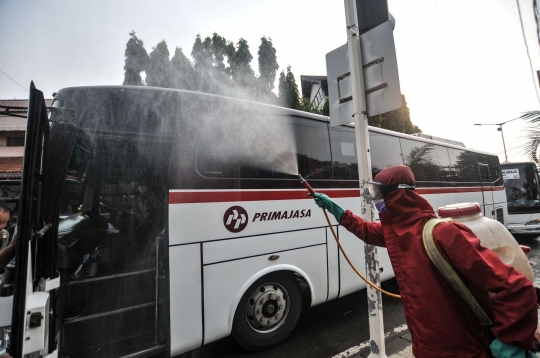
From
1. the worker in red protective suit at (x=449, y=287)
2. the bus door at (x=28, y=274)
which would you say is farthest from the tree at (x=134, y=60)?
the worker in red protective suit at (x=449, y=287)

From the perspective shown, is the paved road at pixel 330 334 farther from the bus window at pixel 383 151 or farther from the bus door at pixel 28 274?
the bus window at pixel 383 151

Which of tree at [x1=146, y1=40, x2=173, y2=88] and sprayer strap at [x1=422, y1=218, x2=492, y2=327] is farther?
tree at [x1=146, y1=40, x2=173, y2=88]

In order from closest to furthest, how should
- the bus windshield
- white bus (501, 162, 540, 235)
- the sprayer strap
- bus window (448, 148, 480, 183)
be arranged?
the sprayer strap → bus window (448, 148, 480, 183) → white bus (501, 162, 540, 235) → the bus windshield

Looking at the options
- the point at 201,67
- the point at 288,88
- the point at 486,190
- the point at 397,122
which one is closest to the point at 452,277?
the point at 201,67

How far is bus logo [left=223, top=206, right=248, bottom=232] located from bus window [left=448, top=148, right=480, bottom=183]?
636cm

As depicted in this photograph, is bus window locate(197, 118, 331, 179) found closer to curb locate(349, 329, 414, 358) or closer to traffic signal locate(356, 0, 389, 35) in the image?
traffic signal locate(356, 0, 389, 35)

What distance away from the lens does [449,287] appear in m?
1.57

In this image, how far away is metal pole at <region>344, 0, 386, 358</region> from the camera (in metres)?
2.77

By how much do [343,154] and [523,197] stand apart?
37.9 ft

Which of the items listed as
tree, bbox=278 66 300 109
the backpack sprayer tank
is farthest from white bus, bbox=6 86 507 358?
tree, bbox=278 66 300 109

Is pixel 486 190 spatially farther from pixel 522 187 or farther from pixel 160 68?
pixel 160 68

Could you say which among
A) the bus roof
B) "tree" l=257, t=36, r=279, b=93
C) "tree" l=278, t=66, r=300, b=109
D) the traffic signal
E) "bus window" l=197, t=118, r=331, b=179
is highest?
"tree" l=257, t=36, r=279, b=93

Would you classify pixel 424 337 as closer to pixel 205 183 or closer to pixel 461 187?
pixel 205 183

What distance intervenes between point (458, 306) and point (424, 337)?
285 mm
